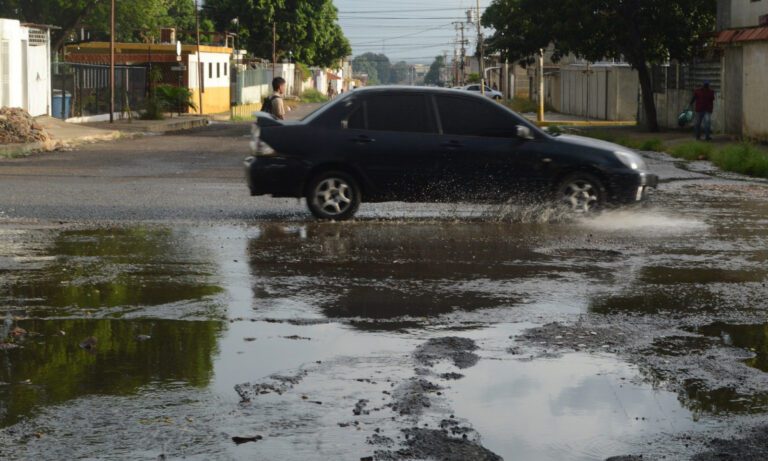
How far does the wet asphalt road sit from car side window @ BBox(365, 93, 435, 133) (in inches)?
43.8

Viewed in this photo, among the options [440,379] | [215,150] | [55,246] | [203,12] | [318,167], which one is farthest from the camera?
[203,12]

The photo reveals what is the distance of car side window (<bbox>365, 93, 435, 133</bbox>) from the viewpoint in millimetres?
14227

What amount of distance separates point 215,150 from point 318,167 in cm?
1623

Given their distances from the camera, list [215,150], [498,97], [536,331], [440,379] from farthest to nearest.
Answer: [498,97], [215,150], [536,331], [440,379]

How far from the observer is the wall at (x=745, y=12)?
34.7 m

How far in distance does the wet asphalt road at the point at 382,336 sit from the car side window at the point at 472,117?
1069 millimetres

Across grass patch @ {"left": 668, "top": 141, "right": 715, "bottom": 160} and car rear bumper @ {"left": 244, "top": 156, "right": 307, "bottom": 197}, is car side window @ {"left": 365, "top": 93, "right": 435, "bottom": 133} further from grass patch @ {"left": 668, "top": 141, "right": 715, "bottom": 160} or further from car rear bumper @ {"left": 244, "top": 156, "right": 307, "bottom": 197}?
grass patch @ {"left": 668, "top": 141, "right": 715, "bottom": 160}

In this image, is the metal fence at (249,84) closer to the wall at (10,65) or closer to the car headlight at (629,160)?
the wall at (10,65)

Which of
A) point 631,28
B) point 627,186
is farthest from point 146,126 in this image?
point 627,186

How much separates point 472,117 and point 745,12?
80.3 ft

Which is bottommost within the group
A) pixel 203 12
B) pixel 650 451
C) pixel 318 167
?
pixel 650 451

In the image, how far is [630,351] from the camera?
24.3 feet

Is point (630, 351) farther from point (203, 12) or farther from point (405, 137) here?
point (203, 12)

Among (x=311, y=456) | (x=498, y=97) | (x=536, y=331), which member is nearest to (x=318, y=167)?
(x=536, y=331)
